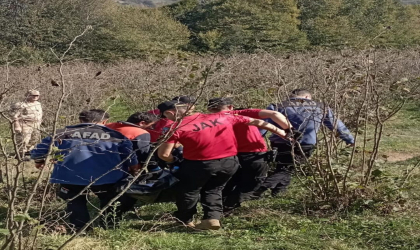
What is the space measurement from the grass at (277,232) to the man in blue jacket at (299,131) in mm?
Answer: 306

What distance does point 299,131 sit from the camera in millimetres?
5184

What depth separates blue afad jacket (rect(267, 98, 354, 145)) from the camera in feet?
16.9

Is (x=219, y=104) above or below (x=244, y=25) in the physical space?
above

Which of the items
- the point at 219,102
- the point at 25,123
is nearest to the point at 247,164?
the point at 219,102

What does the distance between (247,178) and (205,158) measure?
92 centimetres

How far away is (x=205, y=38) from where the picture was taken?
30.3m

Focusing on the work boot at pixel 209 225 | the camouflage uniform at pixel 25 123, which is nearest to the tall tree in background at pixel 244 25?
the camouflage uniform at pixel 25 123

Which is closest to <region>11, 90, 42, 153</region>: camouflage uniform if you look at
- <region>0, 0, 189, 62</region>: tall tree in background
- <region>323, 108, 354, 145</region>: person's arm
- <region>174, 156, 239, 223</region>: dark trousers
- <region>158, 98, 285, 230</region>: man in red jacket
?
<region>158, 98, 285, 230</region>: man in red jacket

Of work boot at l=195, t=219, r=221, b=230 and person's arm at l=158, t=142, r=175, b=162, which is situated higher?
person's arm at l=158, t=142, r=175, b=162

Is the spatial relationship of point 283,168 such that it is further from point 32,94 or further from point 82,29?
point 82,29

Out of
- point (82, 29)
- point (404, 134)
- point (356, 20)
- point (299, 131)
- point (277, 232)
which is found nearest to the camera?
point (277, 232)

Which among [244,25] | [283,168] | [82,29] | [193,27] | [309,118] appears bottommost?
[82,29]

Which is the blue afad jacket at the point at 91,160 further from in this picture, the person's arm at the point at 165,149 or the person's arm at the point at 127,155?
the person's arm at the point at 165,149

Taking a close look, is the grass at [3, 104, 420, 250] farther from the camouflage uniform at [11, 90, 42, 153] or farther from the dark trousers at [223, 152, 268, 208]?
the camouflage uniform at [11, 90, 42, 153]
